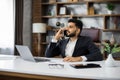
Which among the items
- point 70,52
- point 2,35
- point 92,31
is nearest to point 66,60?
point 70,52

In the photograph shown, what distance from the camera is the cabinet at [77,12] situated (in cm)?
577

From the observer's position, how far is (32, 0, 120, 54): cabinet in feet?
18.9

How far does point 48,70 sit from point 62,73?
20cm

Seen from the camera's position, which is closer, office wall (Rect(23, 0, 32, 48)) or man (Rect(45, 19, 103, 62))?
man (Rect(45, 19, 103, 62))

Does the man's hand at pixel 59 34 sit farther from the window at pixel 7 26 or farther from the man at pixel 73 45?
the window at pixel 7 26

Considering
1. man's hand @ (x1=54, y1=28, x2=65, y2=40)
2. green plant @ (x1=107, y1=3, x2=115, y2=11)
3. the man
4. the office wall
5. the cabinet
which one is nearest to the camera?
the man

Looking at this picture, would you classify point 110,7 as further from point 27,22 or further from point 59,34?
point 59,34

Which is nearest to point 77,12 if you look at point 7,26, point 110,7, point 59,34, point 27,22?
point 110,7

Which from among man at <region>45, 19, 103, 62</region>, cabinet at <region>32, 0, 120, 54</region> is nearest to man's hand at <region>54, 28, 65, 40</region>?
man at <region>45, 19, 103, 62</region>

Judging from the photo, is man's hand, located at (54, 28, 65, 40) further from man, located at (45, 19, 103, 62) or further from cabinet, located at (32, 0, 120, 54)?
cabinet, located at (32, 0, 120, 54)

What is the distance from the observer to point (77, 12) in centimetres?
618

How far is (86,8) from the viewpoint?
6.08 meters

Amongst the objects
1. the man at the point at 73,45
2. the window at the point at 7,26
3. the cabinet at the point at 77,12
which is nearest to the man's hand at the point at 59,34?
the man at the point at 73,45

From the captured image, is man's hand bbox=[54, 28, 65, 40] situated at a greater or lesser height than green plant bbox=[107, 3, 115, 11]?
lesser
